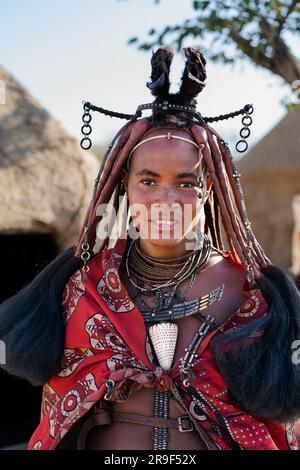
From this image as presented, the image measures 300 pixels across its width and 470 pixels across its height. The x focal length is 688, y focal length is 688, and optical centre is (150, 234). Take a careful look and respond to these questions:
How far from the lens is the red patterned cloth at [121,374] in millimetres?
1987

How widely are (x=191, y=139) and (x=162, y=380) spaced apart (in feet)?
2.46

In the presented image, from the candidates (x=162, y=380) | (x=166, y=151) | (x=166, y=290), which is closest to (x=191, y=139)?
(x=166, y=151)

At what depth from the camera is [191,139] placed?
85.3 inches

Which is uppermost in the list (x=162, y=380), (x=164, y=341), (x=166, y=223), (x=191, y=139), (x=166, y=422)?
(x=191, y=139)

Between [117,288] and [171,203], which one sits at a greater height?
[171,203]

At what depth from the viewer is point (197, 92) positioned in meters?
2.22

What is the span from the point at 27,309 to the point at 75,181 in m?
1.85

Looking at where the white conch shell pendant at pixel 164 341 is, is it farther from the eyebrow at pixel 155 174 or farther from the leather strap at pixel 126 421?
the eyebrow at pixel 155 174

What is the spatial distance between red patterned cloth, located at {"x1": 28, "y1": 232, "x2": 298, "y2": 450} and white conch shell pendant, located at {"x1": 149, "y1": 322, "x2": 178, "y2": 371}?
0.02 metres

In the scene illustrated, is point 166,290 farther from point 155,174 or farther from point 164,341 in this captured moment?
point 155,174

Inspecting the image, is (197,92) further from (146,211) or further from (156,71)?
(146,211)

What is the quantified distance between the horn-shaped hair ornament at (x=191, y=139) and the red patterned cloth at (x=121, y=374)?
0.42 feet

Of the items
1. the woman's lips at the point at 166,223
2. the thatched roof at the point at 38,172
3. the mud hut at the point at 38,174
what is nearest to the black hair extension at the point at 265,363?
the woman's lips at the point at 166,223

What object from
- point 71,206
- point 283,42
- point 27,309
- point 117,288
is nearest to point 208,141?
point 117,288
